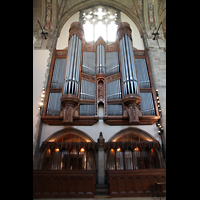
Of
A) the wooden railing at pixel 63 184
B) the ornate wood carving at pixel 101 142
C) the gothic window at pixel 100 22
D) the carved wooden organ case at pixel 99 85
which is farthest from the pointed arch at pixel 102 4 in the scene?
the wooden railing at pixel 63 184

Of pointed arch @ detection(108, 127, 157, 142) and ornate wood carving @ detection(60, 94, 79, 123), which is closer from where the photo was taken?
ornate wood carving @ detection(60, 94, 79, 123)

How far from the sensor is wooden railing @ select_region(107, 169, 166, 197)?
6.41 m

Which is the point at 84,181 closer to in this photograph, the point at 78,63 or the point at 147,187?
the point at 147,187

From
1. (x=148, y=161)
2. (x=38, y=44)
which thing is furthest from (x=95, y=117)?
(x=38, y=44)

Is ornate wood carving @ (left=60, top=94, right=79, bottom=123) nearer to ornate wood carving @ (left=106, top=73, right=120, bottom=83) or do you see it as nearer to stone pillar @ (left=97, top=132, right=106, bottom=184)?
stone pillar @ (left=97, top=132, right=106, bottom=184)

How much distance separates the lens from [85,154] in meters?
9.02

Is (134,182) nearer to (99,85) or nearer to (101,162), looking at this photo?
(101,162)

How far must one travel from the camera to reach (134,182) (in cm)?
658

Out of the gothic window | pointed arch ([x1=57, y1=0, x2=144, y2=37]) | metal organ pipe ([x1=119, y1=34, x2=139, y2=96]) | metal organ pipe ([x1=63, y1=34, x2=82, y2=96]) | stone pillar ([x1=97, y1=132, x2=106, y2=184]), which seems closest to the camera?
stone pillar ([x1=97, y1=132, x2=106, y2=184])

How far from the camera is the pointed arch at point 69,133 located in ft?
30.2

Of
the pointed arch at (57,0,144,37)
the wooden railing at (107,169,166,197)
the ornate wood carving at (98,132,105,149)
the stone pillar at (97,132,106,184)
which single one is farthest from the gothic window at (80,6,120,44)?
the wooden railing at (107,169,166,197)

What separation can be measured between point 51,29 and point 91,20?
4315 mm

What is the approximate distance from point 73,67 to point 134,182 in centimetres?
752

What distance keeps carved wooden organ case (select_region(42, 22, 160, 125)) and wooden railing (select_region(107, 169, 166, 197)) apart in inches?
112
